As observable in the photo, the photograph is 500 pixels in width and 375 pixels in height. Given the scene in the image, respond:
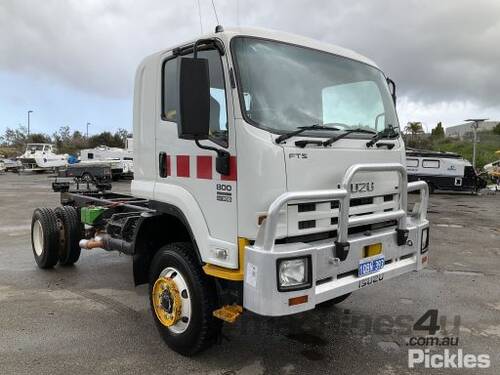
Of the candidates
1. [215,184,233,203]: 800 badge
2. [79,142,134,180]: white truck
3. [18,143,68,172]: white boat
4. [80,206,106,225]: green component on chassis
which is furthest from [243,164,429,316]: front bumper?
[18,143,68,172]: white boat

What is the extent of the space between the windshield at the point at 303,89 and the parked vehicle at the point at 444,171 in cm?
1943

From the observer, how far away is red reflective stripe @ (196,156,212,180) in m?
3.62

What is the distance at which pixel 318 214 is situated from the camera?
3430 millimetres

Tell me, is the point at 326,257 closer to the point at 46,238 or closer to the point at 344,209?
the point at 344,209

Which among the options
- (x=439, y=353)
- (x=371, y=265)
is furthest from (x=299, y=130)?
(x=439, y=353)

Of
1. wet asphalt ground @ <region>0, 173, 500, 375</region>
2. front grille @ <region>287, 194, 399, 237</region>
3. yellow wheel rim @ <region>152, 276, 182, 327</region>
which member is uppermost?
front grille @ <region>287, 194, 399, 237</region>

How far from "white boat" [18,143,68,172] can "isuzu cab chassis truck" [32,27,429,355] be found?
35740mm

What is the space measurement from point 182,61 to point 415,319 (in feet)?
11.6

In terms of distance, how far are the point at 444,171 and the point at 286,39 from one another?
2117 cm

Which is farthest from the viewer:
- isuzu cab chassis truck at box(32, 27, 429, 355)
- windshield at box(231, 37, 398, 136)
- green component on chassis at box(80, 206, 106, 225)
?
green component on chassis at box(80, 206, 106, 225)

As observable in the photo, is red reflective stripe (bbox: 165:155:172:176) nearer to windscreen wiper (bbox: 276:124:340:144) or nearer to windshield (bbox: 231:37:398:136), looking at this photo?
windshield (bbox: 231:37:398:136)

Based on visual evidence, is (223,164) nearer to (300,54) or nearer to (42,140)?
(300,54)

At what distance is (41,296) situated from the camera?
5527 millimetres

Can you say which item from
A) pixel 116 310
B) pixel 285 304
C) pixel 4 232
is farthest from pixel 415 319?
pixel 4 232
